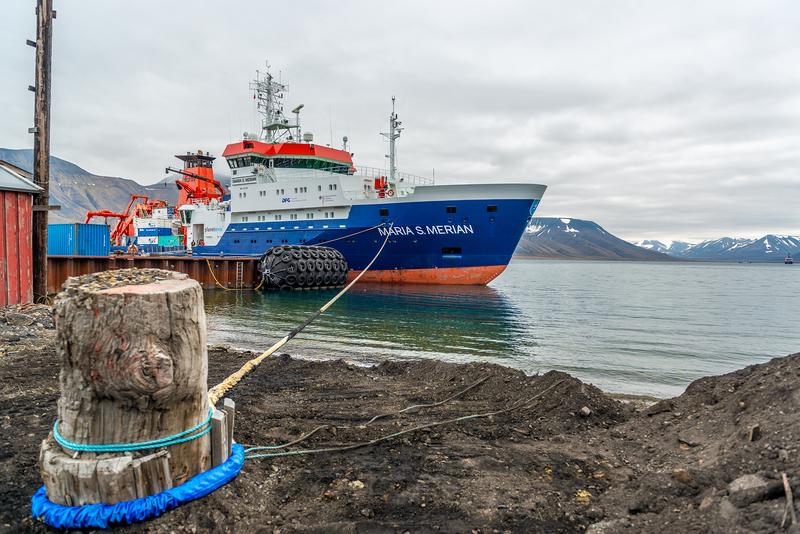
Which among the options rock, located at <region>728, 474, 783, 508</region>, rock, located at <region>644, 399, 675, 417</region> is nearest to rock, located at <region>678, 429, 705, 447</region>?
rock, located at <region>644, 399, 675, 417</region>

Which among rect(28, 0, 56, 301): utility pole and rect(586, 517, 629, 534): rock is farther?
rect(28, 0, 56, 301): utility pole

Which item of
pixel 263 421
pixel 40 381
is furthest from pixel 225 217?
pixel 263 421

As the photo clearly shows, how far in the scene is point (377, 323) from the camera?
47.8ft

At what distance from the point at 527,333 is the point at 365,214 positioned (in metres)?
14.6

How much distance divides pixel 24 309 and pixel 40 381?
514 cm

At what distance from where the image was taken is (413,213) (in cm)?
2572

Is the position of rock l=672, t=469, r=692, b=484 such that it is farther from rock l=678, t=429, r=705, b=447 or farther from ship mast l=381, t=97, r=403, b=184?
ship mast l=381, t=97, r=403, b=184

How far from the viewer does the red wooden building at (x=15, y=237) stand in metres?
9.30

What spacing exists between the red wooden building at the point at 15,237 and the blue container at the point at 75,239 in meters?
22.5

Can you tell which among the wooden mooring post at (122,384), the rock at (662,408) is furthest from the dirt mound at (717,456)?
the wooden mooring post at (122,384)

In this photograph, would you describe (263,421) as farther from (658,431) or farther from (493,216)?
(493,216)

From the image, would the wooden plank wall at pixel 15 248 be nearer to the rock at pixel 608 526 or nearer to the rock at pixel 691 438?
the rock at pixel 608 526

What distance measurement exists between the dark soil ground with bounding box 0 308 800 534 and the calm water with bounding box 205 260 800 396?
4.35 meters

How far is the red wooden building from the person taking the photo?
930cm
